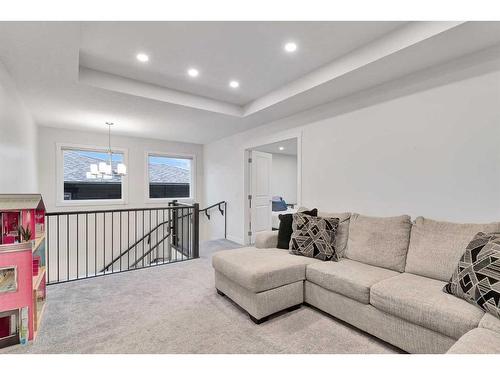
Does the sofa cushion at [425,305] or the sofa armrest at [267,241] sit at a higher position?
the sofa armrest at [267,241]

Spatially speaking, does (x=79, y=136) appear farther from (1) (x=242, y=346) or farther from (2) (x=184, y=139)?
(1) (x=242, y=346)

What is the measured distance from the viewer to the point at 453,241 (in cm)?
197

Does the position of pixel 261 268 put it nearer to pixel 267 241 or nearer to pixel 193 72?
pixel 267 241

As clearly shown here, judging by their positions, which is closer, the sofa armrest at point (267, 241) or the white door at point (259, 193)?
the sofa armrest at point (267, 241)

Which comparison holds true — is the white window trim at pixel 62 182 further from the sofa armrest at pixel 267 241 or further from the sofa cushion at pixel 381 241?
the sofa cushion at pixel 381 241

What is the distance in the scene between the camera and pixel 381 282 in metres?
1.96

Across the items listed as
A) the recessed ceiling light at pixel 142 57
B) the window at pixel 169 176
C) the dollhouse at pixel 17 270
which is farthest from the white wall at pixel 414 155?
the window at pixel 169 176

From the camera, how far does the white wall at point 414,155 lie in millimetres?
2129

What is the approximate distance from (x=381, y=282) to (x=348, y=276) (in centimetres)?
25

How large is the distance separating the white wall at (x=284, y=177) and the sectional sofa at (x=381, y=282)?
4.97 metres
